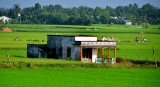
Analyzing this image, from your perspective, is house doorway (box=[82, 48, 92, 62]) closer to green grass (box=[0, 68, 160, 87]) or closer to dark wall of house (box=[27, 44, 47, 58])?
dark wall of house (box=[27, 44, 47, 58])

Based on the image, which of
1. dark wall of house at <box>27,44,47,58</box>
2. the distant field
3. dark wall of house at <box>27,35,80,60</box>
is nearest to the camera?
dark wall of house at <box>27,35,80,60</box>

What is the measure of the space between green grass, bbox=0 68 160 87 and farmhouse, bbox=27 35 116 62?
7165mm

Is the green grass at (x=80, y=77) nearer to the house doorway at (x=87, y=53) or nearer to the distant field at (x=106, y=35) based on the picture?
the house doorway at (x=87, y=53)

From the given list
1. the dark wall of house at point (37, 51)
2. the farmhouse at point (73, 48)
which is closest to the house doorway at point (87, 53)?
the farmhouse at point (73, 48)

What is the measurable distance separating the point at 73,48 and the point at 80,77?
13601 mm

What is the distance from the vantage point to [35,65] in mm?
33625

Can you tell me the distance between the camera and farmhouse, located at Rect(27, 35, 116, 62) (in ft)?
136

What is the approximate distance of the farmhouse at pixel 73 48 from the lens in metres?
41.3

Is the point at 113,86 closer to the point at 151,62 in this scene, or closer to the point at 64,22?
the point at 151,62

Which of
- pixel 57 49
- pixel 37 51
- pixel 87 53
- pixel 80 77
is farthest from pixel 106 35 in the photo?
pixel 80 77

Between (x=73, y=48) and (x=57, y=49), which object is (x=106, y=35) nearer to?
(x=57, y=49)

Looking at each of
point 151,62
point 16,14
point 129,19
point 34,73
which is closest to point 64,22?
point 16,14

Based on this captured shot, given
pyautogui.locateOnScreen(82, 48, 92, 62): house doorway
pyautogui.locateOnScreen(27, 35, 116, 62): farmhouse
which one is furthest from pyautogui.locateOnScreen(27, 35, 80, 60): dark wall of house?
pyautogui.locateOnScreen(82, 48, 92, 62): house doorway

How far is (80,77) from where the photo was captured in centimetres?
2861
